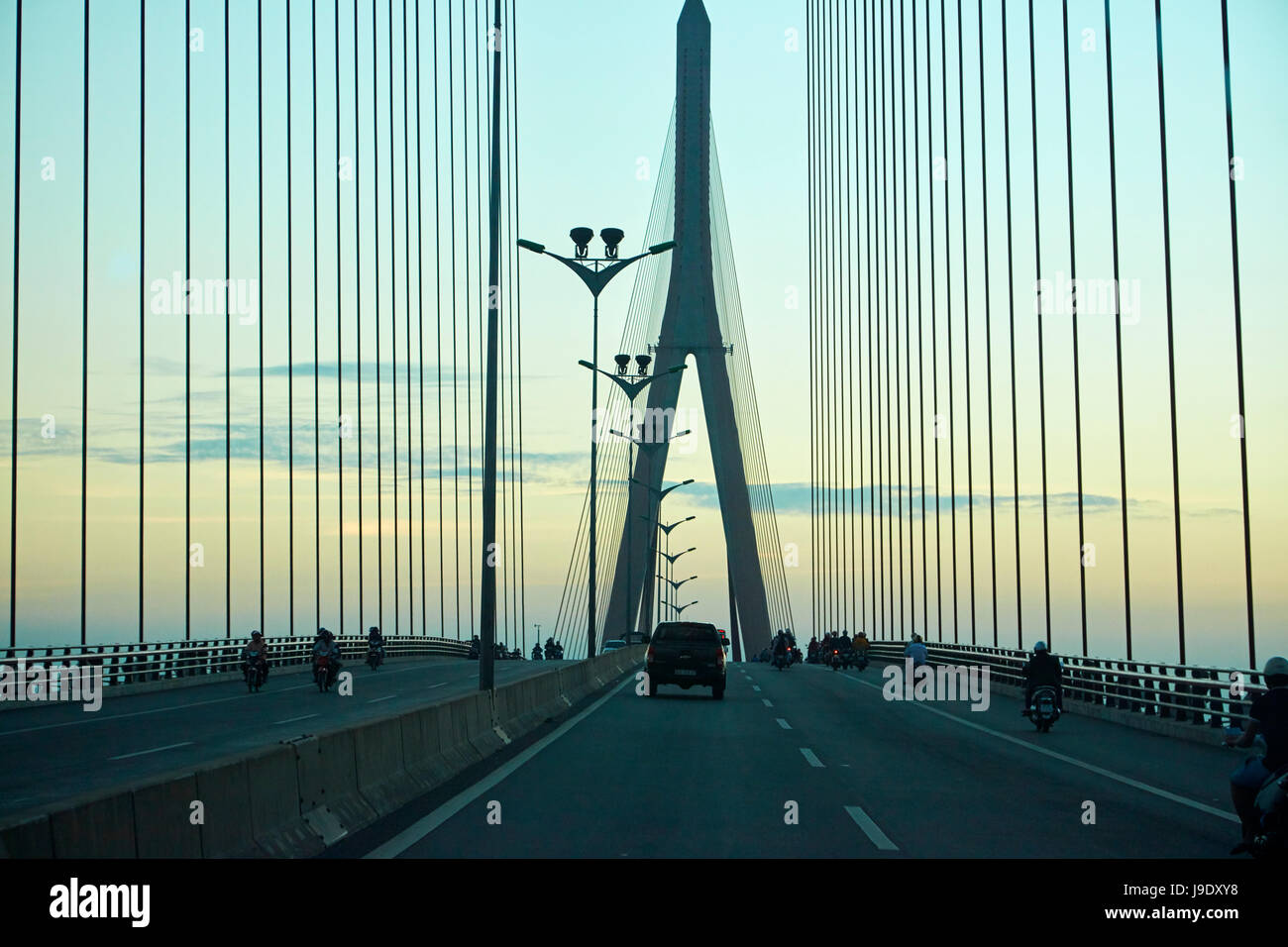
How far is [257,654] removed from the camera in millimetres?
35219

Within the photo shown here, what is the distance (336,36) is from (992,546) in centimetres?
3240

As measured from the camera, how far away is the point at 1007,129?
38750mm

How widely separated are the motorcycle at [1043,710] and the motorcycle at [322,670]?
17.6m

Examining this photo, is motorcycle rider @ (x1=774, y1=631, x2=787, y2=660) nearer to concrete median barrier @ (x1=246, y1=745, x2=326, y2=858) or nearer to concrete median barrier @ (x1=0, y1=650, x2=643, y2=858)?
concrete median barrier @ (x1=0, y1=650, x2=643, y2=858)

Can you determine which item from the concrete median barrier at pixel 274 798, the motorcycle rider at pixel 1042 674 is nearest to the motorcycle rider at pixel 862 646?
the motorcycle rider at pixel 1042 674

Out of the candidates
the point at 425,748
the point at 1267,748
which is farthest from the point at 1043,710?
the point at 1267,748

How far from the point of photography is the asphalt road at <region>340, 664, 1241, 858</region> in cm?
987

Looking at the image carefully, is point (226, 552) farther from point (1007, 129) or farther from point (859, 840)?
point (859, 840)

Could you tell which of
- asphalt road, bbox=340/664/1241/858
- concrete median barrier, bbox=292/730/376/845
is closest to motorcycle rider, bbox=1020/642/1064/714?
asphalt road, bbox=340/664/1241/858

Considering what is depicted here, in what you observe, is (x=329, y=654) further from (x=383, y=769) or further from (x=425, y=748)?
(x=383, y=769)

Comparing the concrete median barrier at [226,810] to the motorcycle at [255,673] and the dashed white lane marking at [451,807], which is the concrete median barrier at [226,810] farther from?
the motorcycle at [255,673]

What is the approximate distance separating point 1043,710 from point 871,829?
12.9 m

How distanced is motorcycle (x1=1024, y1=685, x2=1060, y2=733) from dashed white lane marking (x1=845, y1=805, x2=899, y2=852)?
11.4 m

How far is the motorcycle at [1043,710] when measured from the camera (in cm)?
2270
